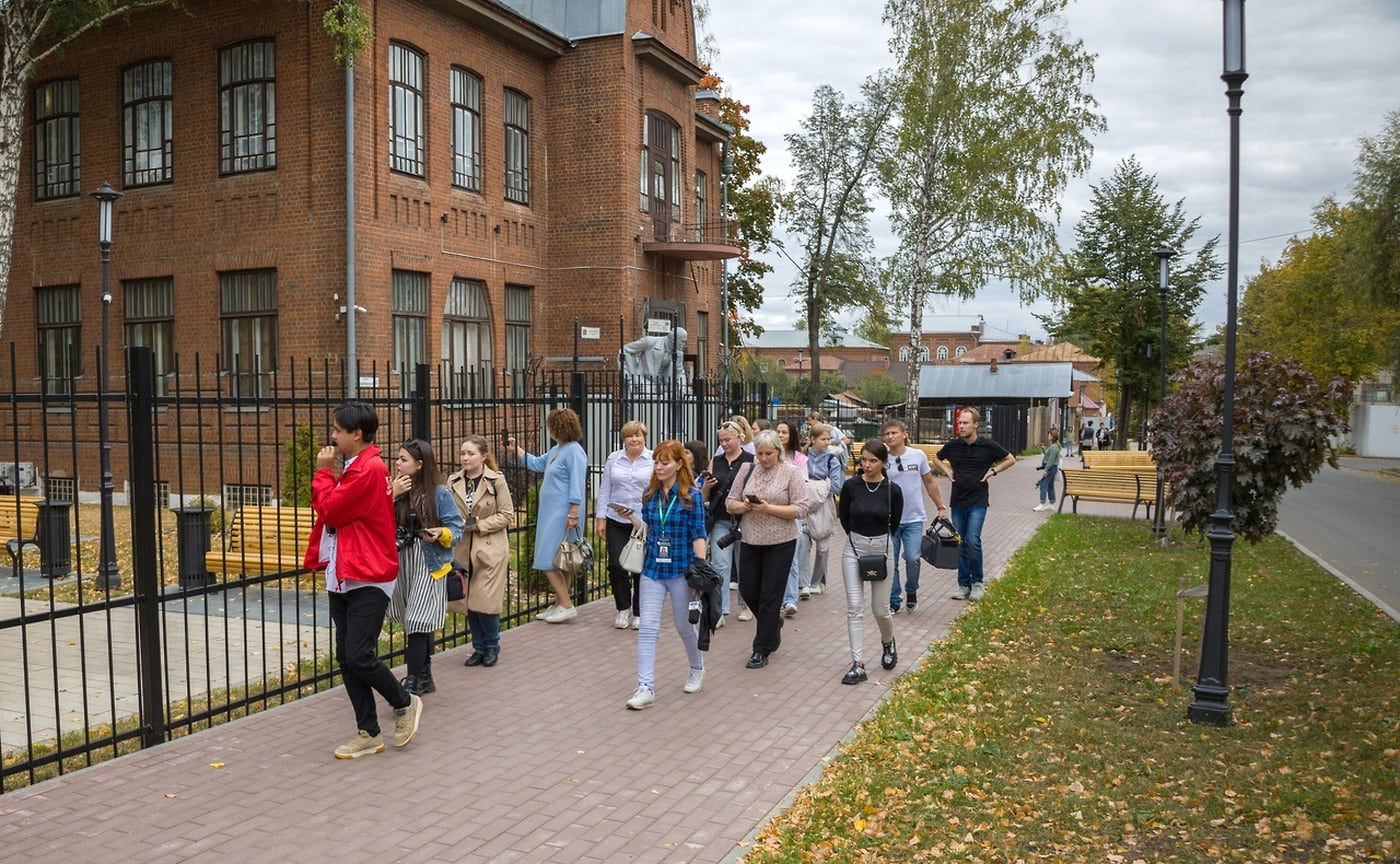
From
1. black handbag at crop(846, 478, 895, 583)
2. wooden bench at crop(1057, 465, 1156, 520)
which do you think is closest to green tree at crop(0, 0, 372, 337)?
black handbag at crop(846, 478, 895, 583)

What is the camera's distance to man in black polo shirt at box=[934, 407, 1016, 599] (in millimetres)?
11172

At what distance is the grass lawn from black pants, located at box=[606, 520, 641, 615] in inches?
105

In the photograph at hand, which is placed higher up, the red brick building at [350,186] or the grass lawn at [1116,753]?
the red brick building at [350,186]

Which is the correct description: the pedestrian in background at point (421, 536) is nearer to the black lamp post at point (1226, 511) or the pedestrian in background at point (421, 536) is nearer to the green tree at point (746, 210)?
the black lamp post at point (1226, 511)

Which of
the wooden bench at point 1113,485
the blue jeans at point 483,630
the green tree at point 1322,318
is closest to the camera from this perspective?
the blue jeans at point 483,630

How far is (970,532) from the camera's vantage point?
11188 millimetres

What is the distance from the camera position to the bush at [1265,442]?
10.4 meters

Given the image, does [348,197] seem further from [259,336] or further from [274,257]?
[259,336]

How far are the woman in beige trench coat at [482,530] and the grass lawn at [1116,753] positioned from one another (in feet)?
9.79

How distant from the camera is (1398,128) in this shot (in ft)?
105

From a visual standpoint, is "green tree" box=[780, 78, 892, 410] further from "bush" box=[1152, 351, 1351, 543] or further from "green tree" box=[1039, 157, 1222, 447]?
"bush" box=[1152, 351, 1351, 543]

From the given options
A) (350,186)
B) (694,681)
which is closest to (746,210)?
(350,186)

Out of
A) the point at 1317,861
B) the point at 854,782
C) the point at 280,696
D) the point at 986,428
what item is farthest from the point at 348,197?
the point at 986,428

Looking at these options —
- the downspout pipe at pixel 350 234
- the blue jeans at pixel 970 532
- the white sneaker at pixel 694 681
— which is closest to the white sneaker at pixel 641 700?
the white sneaker at pixel 694 681
